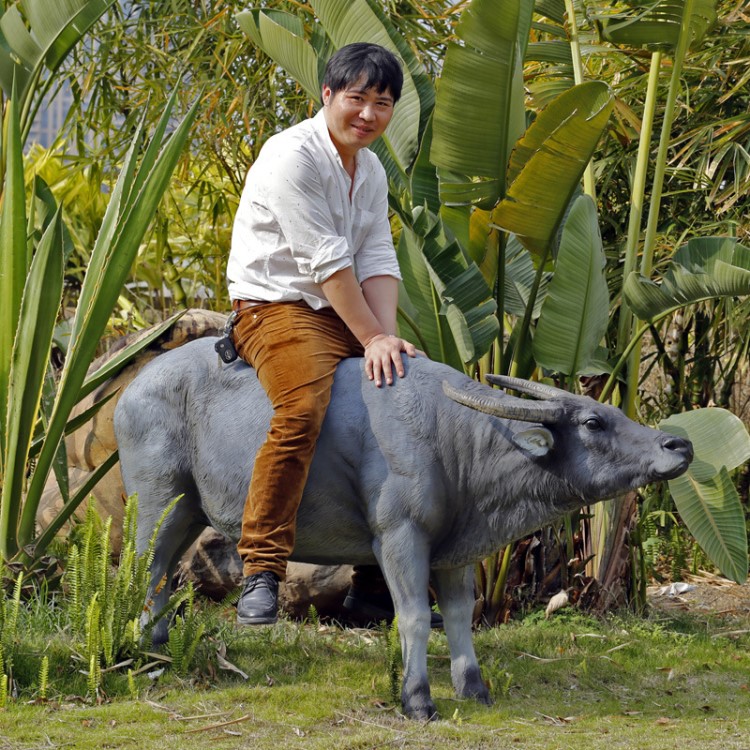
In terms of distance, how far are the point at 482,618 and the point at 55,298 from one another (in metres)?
2.21

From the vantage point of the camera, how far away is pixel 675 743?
3197 millimetres

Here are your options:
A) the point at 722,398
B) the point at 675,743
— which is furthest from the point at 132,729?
the point at 722,398

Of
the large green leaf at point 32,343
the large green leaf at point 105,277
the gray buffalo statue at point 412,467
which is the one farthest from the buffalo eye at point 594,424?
the large green leaf at point 32,343

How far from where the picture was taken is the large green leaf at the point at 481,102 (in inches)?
162

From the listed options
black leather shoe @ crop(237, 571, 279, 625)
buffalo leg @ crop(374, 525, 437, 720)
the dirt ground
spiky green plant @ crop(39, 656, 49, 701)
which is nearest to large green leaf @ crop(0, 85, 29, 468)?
spiky green plant @ crop(39, 656, 49, 701)

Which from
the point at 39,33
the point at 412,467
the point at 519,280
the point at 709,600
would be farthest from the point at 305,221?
the point at 709,600

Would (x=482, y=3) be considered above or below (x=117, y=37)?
below

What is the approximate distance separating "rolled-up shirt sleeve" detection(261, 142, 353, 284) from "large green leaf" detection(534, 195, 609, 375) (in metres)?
1.33

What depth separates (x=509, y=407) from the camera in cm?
325

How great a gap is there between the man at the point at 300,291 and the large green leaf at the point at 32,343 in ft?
2.42

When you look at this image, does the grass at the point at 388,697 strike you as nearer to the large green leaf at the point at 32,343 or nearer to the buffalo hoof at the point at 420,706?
the buffalo hoof at the point at 420,706

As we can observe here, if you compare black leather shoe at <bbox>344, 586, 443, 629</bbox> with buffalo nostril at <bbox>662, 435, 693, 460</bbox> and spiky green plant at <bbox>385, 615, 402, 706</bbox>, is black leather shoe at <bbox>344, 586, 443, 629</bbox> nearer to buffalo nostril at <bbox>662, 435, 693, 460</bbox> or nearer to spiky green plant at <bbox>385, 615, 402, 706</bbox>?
spiky green plant at <bbox>385, 615, 402, 706</bbox>

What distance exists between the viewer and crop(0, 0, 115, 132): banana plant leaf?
488 cm

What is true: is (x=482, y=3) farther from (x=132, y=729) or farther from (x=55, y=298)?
(x=132, y=729)
